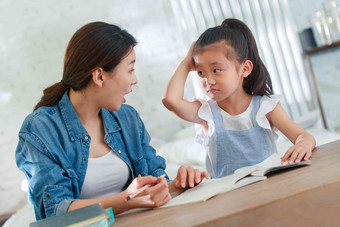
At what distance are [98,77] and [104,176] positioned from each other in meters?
0.31

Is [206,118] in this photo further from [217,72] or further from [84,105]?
[84,105]

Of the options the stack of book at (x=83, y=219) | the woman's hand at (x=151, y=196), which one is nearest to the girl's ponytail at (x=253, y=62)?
the woman's hand at (x=151, y=196)

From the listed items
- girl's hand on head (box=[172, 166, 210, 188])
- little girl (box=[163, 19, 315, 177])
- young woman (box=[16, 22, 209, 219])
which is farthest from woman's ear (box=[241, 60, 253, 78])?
girl's hand on head (box=[172, 166, 210, 188])

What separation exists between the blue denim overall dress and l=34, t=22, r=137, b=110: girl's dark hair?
0.44m

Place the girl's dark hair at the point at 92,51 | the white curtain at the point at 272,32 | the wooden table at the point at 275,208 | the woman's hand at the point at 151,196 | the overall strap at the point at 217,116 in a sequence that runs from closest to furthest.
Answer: the wooden table at the point at 275,208, the woman's hand at the point at 151,196, the girl's dark hair at the point at 92,51, the overall strap at the point at 217,116, the white curtain at the point at 272,32

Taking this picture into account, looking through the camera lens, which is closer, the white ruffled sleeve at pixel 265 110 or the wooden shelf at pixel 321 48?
the white ruffled sleeve at pixel 265 110

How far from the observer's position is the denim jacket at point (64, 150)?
3.34ft

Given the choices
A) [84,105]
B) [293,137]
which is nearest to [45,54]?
[84,105]

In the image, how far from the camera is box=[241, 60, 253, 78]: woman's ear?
1417 millimetres

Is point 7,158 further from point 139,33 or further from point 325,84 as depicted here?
point 325,84

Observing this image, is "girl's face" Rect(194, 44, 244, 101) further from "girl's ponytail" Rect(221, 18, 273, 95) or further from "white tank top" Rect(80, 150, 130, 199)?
"white tank top" Rect(80, 150, 130, 199)

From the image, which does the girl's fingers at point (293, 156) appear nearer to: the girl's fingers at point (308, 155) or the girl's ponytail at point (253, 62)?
the girl's fingers at point (308, 155)

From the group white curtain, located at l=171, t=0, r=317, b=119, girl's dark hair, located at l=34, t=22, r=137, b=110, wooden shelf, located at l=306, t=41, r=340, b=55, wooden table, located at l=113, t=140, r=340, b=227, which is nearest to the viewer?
wooden table, located at l=113, t=140, r=340, b=227

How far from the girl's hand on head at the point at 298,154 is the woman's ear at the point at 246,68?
441mm
